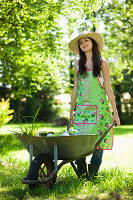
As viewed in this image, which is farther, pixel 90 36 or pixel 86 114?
pixel 90 36

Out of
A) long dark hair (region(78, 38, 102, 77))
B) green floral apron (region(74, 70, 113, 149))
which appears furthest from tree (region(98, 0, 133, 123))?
green floral apron (region(74, 70, 113, 149))

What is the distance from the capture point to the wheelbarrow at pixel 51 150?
2777 millimetres

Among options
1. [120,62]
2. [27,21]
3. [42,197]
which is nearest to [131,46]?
[120,62]

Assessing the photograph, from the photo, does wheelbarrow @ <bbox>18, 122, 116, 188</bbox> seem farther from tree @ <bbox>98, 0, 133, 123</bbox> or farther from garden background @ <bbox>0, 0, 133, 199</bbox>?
tree @ <bbox>98, 0, 133, 123</bbox>

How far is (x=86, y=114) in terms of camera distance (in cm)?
349

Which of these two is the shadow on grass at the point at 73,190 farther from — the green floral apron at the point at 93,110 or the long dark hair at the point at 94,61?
the long dark hair at the point at 94,61

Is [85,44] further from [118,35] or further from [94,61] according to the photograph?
[118,35]

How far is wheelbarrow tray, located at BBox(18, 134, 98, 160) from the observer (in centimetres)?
280

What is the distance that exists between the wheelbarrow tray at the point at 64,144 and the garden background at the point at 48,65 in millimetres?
324

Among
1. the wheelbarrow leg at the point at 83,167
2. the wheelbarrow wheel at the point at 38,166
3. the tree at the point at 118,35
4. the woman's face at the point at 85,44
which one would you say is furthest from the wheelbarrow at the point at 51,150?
the tree at the point at 118,35

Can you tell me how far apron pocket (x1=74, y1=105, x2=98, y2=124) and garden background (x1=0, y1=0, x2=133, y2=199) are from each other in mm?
291

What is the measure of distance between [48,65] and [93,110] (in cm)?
571

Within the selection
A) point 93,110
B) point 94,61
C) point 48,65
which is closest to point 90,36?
point 94,61

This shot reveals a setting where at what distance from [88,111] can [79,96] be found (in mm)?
216
